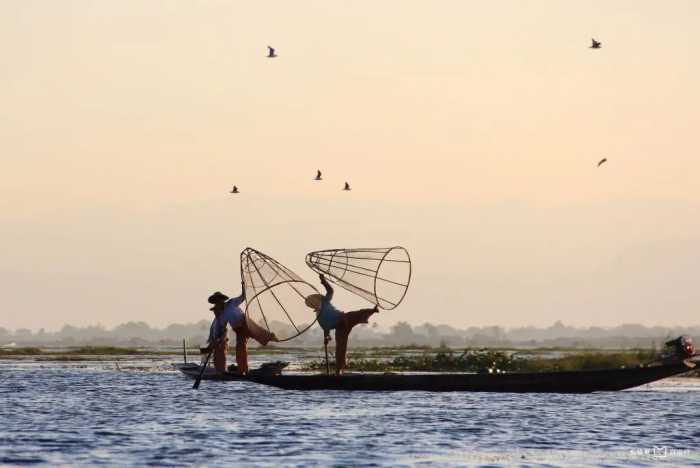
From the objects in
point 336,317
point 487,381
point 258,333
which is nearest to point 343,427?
point 336,317

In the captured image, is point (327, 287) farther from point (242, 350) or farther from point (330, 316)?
point (242, 350)

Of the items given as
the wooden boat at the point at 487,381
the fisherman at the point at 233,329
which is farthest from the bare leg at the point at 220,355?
the wooden boat at the point at 487,381

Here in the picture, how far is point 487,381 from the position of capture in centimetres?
4544

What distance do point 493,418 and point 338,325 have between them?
8.98m

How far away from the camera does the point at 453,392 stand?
4809 centimetres

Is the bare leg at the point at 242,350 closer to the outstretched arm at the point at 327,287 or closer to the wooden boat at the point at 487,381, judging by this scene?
the wooden boat at the point at 487,381

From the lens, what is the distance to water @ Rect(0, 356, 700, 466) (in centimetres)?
2909

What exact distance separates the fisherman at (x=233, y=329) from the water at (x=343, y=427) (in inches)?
54.2

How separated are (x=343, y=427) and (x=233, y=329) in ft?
44.3

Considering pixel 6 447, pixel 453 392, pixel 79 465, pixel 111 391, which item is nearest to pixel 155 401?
pixel 111 391

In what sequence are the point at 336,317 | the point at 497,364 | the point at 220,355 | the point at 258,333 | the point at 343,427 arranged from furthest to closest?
the point at 497,364 < the point at 220,355 < the point at 258,333 < the point at 336,317 < the point at 343,427

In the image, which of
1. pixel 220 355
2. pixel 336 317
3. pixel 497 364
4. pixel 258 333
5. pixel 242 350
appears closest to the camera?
pixel 336 317

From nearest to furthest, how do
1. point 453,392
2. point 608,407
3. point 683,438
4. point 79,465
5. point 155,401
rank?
point 79,465 → point 683,438 → point 608,407 → point 155,401 → point 453,392

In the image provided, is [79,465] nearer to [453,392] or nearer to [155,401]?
[155,401]
